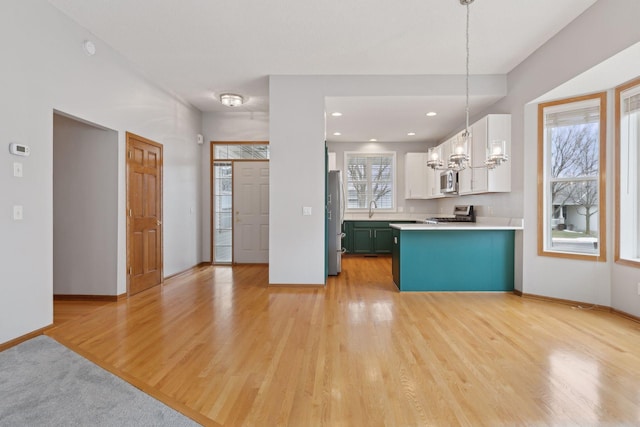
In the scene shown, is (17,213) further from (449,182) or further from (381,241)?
(381,241)

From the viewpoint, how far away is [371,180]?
809 centimetres

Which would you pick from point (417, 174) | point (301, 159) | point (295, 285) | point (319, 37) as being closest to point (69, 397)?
point (295, 285)

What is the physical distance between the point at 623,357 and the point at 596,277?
152 centimetres

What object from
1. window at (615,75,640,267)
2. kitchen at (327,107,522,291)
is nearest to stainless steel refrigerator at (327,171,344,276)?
kitchen at (327,107,522,291)

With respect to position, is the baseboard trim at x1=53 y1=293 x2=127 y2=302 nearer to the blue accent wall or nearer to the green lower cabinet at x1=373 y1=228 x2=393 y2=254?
the blue accent wall

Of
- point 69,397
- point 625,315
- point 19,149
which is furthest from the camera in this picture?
point 625,315

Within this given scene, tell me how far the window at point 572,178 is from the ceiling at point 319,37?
88 cm

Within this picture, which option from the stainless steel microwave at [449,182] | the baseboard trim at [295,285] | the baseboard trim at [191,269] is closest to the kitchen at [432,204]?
the stainless steel microwave at [449,182]

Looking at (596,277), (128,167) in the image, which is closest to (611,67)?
(596,277)

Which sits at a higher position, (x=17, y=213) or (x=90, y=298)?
(x=17, y=213)

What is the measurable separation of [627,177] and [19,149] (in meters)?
5.69

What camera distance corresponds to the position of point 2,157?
268 cm

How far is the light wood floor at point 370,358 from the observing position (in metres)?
1.84

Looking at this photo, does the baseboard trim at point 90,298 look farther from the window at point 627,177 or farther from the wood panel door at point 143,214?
the window at point 627,177
